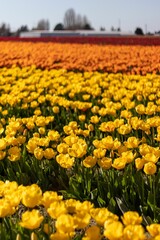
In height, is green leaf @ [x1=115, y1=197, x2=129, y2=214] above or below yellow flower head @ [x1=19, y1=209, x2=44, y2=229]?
below

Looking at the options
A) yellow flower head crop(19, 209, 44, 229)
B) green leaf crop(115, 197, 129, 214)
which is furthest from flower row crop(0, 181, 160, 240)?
green leaf crop(115, 197, 129, 214)

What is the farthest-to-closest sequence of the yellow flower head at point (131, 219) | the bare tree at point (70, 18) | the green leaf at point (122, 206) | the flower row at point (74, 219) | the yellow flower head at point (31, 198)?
the bare tree at point (70, 18)
the green leaf at point (122, 206)
the yellow flower head at point (31, 198)
the yellow flower head at point (131, 219)
the flower row at point (74, 219)

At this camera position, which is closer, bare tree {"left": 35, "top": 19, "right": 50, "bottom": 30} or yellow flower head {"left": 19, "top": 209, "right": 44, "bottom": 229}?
yellow flower head {"left": 19, "top": 209, "right": 44, "bottom": 229}

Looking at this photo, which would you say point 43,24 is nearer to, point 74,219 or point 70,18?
point 70,18

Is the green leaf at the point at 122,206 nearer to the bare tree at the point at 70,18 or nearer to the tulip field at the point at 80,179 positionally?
the tulip field at the point at 80,179

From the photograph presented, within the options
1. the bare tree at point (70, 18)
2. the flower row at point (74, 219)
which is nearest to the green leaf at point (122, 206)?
the flower row at point (74, 219)

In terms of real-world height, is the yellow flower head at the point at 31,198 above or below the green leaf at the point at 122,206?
above

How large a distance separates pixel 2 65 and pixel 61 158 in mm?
8066

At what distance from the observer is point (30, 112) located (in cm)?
579

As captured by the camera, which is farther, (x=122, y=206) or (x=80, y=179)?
(x=80, y=179)

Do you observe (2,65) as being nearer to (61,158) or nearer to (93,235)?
(61,158)

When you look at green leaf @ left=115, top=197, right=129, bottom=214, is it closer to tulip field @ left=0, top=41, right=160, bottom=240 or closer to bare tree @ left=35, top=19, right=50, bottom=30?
tulip field @ left=0, top=41, right=160, bottom=240

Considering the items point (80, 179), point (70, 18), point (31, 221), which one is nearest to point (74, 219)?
point (31, 221)

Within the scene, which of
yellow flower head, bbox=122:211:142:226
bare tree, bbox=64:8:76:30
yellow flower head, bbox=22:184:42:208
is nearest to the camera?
yellow flower head, bbox=122:211:142:226
